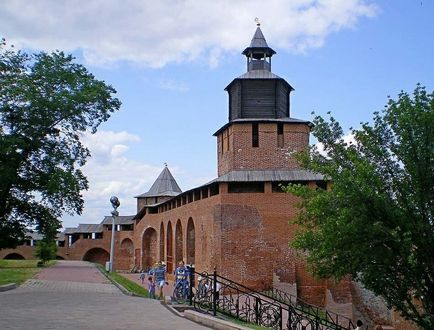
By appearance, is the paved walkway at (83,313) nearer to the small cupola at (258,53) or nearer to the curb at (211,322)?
the curb at (211,322)

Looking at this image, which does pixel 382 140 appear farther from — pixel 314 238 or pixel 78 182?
pixel 78 182

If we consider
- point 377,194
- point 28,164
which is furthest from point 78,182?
point 377,194

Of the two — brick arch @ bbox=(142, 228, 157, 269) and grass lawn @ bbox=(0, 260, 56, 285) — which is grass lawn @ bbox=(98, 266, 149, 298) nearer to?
grass lawn @ bbox=(0, 260, 56, 285)

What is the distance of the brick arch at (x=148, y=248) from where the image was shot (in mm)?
46906

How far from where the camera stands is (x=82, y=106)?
21.6 m

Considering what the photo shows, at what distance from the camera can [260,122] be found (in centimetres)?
2861

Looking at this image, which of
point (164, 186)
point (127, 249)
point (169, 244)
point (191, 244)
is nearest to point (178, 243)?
point (169, 244)

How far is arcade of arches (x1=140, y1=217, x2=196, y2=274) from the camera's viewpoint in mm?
33500

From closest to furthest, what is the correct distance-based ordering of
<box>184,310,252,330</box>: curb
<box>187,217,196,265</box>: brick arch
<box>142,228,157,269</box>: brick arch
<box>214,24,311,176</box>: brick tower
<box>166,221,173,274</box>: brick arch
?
<box>184,310,252,330</box>: curb
<box>214,24,311,176</box>: brick tower
<box>187,217,196,265</box>: brick arch
<box>166,221,173,274</box>: brick arch
<box>142,228,157,269</box>: brick arch

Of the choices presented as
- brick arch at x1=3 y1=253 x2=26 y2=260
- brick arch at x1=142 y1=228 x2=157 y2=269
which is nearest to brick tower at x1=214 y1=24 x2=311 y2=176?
brick arch at x1=142 y1=228 x2=157 y2=269

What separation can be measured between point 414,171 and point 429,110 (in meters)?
1.56

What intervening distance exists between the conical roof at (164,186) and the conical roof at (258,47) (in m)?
28.2

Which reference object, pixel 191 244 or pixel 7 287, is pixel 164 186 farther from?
pixel 7 287

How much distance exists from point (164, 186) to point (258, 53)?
29.4 metres
